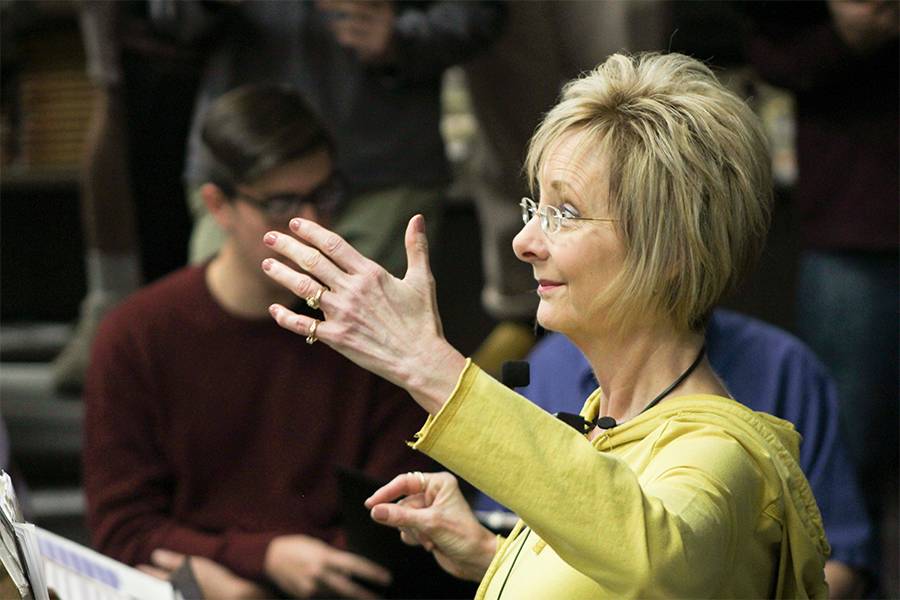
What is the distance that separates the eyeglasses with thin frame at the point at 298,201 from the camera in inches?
55.9

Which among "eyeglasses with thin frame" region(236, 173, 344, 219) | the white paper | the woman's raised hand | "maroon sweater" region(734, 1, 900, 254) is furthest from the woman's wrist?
"maroon sweater" region(734, 1, 900, 254)

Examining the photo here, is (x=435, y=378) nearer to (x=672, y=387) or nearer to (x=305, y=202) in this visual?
(x=672, y=387)

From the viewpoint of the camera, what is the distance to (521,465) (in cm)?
63

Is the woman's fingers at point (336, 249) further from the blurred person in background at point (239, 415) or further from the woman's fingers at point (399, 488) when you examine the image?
the blurred person in background at point (239, 415)

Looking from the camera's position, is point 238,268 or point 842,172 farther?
point 842,172

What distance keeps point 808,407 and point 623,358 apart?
0.62 metres

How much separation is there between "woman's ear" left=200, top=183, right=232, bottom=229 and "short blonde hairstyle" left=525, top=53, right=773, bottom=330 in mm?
849

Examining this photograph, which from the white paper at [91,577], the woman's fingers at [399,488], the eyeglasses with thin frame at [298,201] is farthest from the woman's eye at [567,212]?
the eyeglasses with thin frame at [298,201]

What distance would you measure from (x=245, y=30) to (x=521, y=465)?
1.31 meters

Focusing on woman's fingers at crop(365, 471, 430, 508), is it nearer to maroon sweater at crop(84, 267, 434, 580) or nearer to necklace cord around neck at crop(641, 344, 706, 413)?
necklace cord around neck at crop(641, 344, 706, 413)

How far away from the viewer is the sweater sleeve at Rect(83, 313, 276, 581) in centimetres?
150

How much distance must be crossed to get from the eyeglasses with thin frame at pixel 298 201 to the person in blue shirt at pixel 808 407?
1.27ft

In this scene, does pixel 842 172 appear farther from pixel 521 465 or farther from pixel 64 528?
pixel 64 528

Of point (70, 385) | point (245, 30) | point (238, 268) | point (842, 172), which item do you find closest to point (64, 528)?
point (70, 385)
